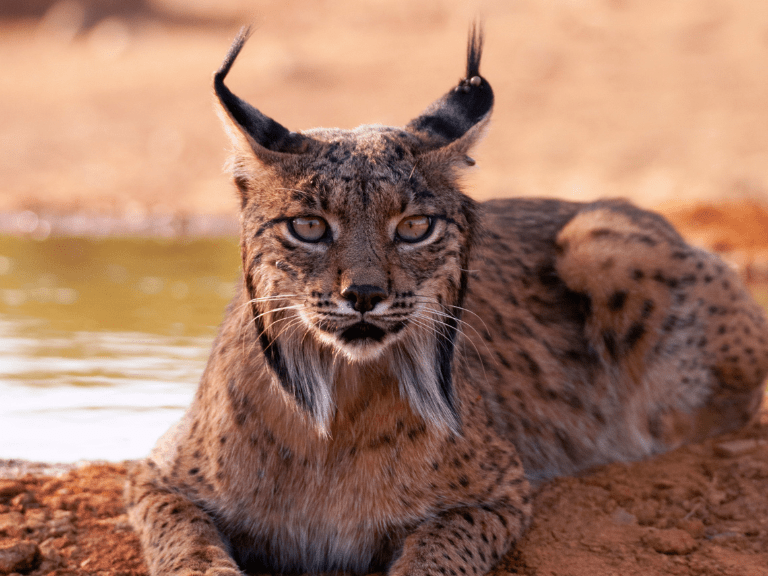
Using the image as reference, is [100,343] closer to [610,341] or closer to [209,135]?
[610,341]

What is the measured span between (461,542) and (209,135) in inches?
738

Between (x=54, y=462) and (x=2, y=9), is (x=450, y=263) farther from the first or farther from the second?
(x=2, y=9)

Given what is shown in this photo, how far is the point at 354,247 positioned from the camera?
3107 mm

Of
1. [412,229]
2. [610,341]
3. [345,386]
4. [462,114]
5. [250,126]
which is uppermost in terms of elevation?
[462,114]

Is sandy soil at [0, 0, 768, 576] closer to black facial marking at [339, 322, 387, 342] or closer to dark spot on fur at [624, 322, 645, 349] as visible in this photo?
dark spot on fur at [624, 322, 645, 349]

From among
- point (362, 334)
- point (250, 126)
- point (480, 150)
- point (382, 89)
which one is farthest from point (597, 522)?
point (382, 89)

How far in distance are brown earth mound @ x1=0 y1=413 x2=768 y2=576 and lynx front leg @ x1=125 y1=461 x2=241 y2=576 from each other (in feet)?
0.41

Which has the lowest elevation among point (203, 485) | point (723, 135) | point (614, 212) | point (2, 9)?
point (203, 485)

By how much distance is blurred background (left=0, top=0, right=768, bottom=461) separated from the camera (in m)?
6.82

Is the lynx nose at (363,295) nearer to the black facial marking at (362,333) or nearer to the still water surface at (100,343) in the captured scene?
the black facial marking at (362,333)

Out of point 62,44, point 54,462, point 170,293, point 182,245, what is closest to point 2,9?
point 62,44

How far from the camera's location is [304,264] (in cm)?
319

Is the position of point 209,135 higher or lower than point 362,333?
higher

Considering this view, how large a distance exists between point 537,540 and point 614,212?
2.31m
